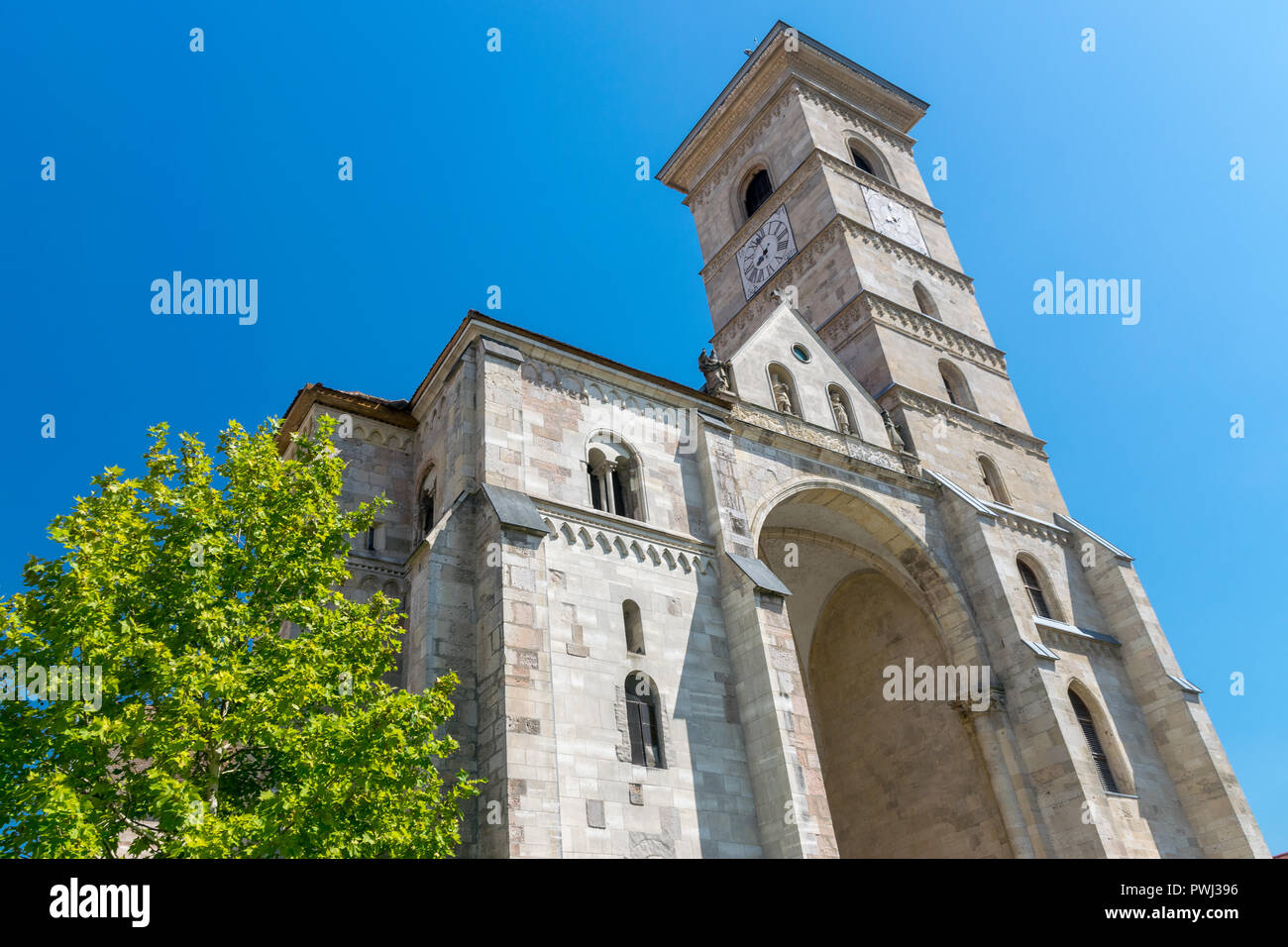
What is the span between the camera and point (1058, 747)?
784 inches

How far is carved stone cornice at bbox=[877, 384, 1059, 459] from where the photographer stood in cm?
2586

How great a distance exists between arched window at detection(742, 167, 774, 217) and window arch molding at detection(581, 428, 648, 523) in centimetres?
1945

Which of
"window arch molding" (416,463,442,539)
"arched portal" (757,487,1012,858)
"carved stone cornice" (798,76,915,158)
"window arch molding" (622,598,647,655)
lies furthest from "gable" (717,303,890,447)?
"carved stone cornice" (798,76,915,158)

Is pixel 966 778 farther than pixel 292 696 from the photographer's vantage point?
Yes

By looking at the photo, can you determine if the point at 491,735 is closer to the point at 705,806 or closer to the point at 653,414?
the point at 705,806

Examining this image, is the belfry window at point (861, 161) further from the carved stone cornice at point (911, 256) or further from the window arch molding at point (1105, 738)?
the window arch molding at point (1105, 738)

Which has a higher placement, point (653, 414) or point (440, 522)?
point (653, 414)

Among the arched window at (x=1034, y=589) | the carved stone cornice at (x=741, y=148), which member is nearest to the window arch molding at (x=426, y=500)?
the arched window at (x=1034, y=589)

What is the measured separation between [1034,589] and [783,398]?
8.85 metres

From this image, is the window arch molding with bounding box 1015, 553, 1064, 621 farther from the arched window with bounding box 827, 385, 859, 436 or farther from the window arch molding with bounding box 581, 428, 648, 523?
the window arch molding with bounding box 581, 428, 648, 523
